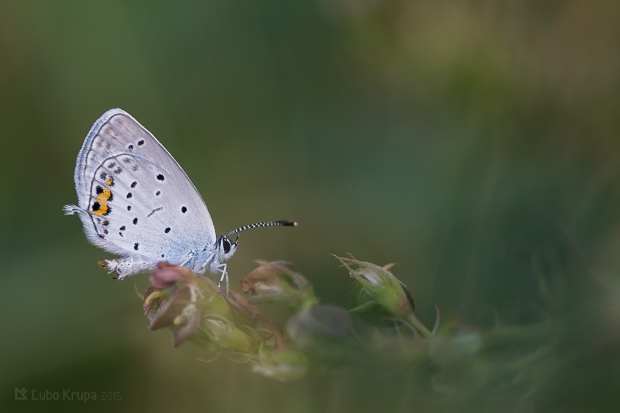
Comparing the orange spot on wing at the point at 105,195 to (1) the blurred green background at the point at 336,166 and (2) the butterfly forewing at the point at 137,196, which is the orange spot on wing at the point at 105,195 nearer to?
(2) the butterfly forewing at the point at 137,196

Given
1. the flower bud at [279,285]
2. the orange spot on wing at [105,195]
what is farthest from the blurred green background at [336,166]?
the orange spot on wing at [105,195]

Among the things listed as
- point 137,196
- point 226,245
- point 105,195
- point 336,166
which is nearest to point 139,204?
point 137,196

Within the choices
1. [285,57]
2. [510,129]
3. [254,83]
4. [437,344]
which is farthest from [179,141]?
[437,344]

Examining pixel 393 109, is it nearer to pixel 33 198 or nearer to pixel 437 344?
pixel 437 344

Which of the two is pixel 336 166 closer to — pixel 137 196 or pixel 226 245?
pixel 226 245

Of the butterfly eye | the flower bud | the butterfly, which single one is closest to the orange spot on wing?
the butterfly

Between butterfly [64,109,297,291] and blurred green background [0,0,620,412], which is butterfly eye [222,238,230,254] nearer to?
butterfly [64,109,297,291]
